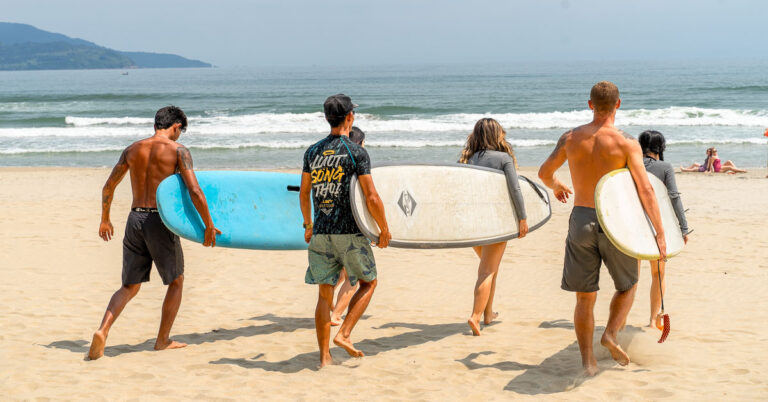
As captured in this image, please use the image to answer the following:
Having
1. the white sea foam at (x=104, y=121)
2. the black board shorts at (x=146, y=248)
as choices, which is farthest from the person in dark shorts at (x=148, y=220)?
the white sea foam at (x=104, y=121)

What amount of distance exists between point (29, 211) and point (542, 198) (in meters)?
7.85

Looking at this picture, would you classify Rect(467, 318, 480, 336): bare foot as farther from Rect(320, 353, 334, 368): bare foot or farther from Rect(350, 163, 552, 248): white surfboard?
Rect(320, 353, 334, 368): bare foot

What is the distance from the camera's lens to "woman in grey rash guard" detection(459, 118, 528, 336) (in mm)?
4766

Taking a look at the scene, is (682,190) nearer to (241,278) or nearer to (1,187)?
(241,278)

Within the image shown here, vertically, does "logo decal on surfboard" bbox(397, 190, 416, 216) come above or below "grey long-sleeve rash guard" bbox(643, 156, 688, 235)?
below

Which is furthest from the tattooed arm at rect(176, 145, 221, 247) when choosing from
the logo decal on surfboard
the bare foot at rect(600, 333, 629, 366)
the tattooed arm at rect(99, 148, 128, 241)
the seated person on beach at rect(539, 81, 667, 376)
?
the bare foot at rect(600, 333, 629, 366)

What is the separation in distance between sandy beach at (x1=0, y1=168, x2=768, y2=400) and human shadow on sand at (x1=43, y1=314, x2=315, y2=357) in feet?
0.05

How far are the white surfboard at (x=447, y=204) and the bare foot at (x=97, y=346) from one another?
73.7 inches

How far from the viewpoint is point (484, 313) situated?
5203 mm

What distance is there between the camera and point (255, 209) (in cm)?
514

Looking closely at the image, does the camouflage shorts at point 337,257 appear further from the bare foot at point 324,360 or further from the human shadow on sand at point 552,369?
the human shadow on sand at point 552,369

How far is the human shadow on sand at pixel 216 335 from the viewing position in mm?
4543

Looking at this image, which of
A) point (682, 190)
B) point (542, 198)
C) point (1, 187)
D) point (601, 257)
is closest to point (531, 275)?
point (542, 198)

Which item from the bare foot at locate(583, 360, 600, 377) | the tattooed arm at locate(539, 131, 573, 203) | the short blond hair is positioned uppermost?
the short blond hair
